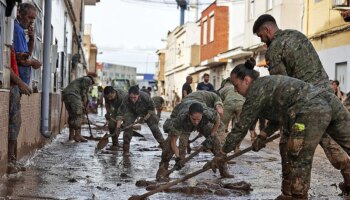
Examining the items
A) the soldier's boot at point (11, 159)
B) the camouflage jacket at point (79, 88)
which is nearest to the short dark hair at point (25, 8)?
the soldier's boot at point (11, 159)

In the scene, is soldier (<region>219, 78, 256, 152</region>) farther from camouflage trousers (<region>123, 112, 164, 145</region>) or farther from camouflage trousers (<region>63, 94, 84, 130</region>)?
camouflage trousers (<region>63, 94, 84, 130</region>)

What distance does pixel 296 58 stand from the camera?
6.81m

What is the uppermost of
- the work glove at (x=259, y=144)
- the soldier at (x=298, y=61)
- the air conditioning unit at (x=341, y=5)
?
the air conditioning unit at (x=341, y=5)

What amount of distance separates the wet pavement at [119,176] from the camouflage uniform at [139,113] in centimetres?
36

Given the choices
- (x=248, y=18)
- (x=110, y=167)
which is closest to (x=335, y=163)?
(x=110, y=167)

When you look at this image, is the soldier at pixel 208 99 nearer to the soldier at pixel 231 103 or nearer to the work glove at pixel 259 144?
the soldier at pixel 231 103

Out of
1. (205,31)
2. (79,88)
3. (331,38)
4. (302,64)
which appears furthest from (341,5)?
(205,31)

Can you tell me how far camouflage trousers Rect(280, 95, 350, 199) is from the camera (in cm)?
583

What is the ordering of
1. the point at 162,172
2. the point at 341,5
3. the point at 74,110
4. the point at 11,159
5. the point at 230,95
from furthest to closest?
the point at 341,5, the point at 74,110, the point at 230,95, the point at 162,172, the point at 11,159

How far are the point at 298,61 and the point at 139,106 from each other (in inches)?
217

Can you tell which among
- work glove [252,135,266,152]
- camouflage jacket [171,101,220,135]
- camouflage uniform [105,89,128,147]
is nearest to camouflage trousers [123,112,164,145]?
camouflage uniform [105,89,128,147]

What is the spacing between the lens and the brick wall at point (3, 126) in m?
7.42

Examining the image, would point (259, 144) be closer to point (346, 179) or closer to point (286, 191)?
point (286, 191)

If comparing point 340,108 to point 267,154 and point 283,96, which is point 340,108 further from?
point 267,154
